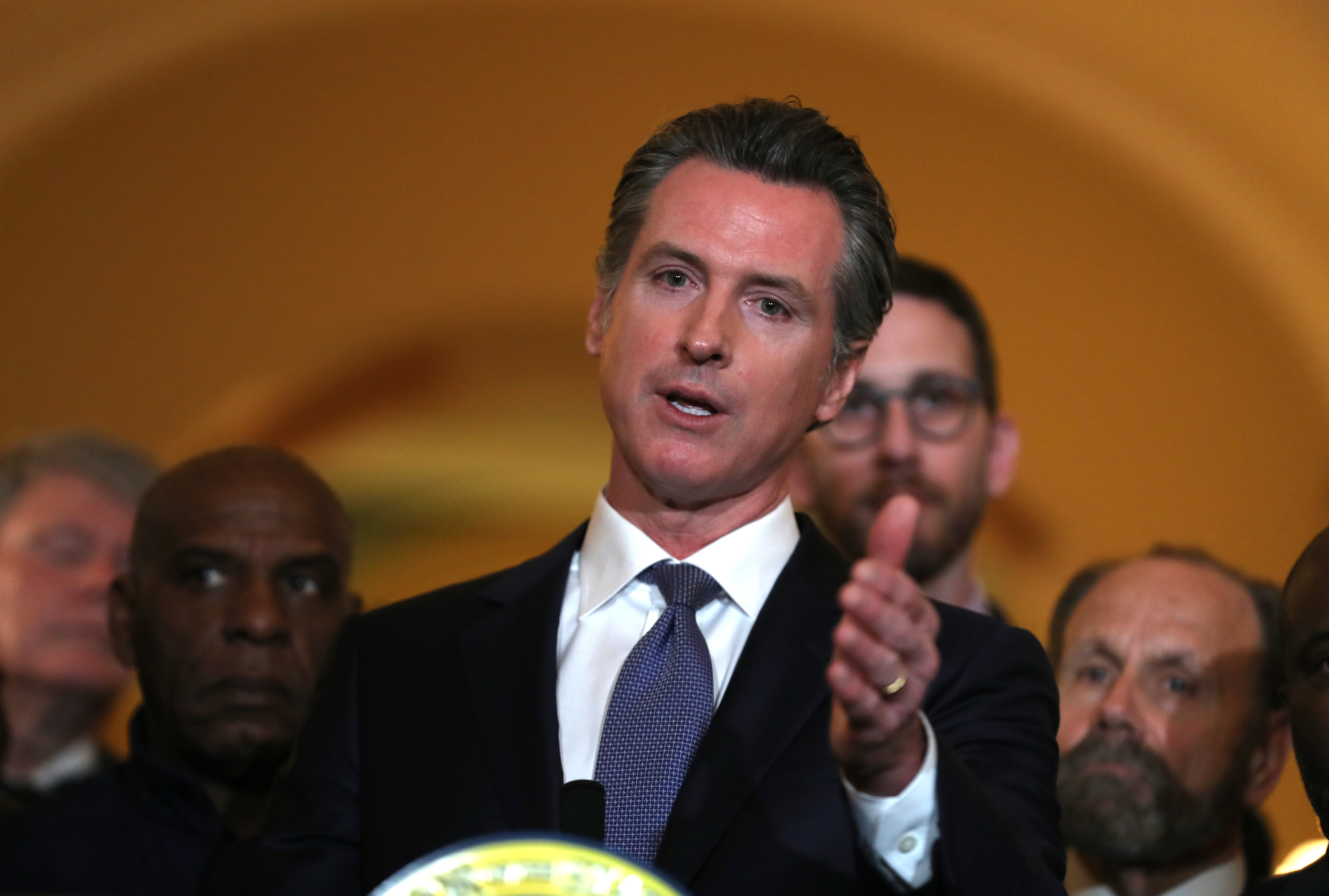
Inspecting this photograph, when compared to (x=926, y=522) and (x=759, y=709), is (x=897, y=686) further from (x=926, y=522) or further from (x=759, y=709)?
(x=926, y=522)

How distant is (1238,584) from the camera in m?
2.02

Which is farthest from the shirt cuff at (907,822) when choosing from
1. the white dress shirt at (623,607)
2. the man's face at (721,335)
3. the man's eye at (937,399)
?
the man's eye at (937,399)

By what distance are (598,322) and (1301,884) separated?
818mm

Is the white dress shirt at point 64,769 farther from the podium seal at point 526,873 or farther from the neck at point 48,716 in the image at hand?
the podium seal at point 526,873

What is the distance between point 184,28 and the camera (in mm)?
3785

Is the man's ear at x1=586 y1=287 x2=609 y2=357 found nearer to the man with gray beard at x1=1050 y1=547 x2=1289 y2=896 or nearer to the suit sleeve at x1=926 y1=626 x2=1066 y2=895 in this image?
the suit sleeve at x1=926 y1=626 x2=1066 y2=895

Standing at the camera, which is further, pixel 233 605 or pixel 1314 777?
pixel 233 605

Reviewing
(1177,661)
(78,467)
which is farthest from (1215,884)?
(78,467)

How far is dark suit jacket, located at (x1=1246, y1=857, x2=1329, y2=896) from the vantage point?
1345 mm

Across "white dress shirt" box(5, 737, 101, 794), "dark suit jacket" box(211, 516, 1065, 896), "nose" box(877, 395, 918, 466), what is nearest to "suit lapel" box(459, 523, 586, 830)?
"dark suit jacket" box(211, 516, 1065, 896)

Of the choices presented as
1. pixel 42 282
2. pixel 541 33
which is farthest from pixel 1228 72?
pixel 42 282

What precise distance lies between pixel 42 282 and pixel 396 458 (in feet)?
3.16

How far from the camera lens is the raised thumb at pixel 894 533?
95cm

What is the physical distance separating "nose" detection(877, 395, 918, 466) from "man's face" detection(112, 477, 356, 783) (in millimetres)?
816
